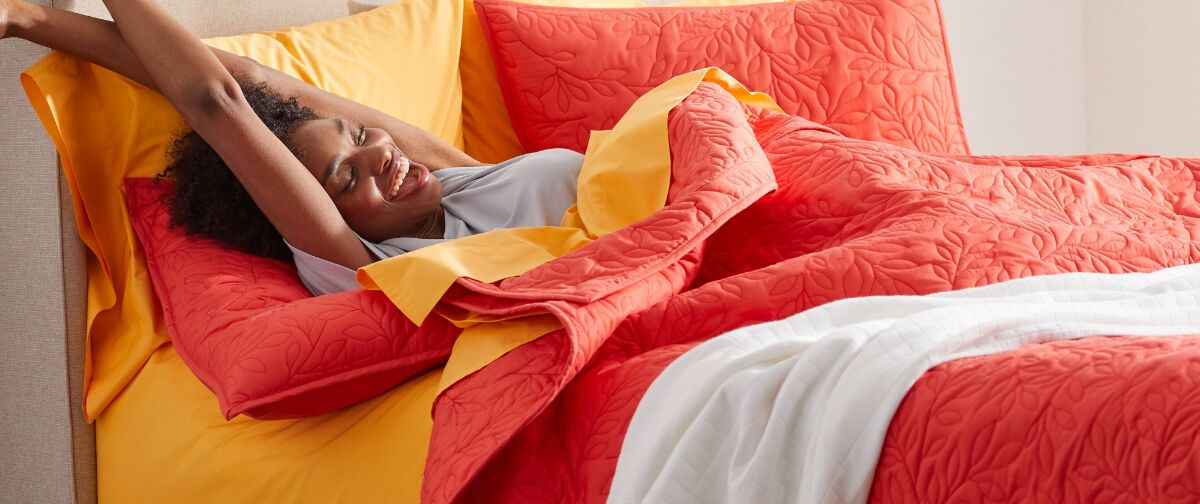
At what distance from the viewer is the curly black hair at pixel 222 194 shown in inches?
64.5

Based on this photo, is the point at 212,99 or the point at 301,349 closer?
the point at 301,349

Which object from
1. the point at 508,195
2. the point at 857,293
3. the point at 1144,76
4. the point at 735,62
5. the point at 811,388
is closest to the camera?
the point at 811,388

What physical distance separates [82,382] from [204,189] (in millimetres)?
316

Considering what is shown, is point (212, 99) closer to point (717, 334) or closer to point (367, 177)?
point (367, 177)

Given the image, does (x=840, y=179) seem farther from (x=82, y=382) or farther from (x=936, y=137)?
(x=82, y=382)

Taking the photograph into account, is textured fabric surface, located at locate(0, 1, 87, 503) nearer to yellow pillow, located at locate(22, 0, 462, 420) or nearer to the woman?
yellow pillow, located at locate(22, 0, 462, 420)

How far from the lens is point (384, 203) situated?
1.73 meters

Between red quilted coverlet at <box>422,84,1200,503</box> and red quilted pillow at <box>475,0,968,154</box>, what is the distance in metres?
0.32

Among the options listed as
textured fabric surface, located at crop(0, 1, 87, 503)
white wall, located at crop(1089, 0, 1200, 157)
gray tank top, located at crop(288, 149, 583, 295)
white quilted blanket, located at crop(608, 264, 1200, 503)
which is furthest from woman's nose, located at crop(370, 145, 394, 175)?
white wall, located at crop(1089, 0, 1200, 157)

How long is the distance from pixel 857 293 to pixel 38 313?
114cm

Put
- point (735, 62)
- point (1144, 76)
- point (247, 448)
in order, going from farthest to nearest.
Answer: point (1144, 76)
point (735, 62)
point (247, 448)

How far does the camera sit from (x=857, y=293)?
1250 mm

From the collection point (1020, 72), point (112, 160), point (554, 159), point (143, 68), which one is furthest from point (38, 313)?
point (1020, 72)

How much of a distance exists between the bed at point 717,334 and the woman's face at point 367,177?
26 centimetres
